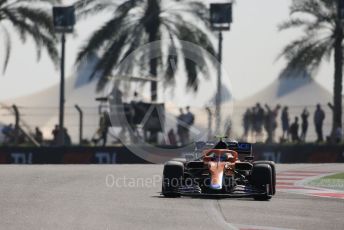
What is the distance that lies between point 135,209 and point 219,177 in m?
2.97

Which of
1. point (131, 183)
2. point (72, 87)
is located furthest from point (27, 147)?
point (72, 87)

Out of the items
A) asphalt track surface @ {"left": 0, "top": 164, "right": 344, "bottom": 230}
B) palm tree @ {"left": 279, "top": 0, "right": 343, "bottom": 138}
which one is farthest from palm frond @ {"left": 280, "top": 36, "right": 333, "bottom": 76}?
asphalt track surface @ {"left": 0, "top": 164, "right": 344, "bottom": 230}

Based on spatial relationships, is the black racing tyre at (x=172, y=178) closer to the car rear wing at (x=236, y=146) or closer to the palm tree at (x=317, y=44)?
the car rear wing at (x=236, y=146)

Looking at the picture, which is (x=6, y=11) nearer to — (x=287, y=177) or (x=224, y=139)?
(x=287, y=177)

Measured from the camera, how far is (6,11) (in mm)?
40250

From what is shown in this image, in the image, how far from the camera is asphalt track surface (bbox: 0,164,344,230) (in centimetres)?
1280

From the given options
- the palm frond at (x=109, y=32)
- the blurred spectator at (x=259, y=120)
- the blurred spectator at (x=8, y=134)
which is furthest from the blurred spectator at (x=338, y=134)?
the blurred spectator at (x=8, y=134)

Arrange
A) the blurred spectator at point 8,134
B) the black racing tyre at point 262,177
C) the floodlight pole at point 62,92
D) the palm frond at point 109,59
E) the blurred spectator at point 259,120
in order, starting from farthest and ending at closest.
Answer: the palm frond at point 109,59, the blurred spectator at point 8,134, the floodlight pole at point 62,92, the blurred spectator at point 259,120, the black racing tyre at point 262,177

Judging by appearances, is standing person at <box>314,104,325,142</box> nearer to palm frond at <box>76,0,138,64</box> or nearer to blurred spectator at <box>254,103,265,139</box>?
blurred spectator at <box>254,103,265,139</box>

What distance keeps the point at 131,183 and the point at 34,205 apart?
598 cm

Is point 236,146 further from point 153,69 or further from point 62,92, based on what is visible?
point 153,69

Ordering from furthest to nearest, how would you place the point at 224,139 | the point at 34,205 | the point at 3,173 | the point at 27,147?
the point at 27,147 → the point at 3,173 → the point at 224,139 → the point at 34,205

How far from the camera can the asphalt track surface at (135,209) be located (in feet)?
42.0

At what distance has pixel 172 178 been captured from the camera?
1777 cm
